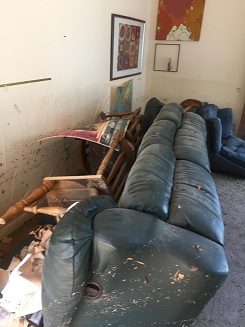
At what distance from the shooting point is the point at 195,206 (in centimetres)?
104

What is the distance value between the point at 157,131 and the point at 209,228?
964mm

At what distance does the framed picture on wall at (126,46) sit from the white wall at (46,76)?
105 millimetres

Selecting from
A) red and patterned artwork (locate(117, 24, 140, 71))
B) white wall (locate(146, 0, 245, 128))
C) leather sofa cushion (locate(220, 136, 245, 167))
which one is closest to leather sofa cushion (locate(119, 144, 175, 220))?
leather sofa cushion (locate(220, 136, 245, 167))

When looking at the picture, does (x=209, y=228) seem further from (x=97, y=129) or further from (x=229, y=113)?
(x=229, y=113)

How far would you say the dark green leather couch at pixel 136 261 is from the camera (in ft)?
2.56

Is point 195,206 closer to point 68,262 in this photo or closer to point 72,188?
point 68,262

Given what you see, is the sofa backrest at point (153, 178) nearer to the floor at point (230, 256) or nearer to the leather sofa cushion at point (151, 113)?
the floor at point (230, 256)

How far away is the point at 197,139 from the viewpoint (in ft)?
6.32

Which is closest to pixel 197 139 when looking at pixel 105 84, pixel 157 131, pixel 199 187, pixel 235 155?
pixel 157 131

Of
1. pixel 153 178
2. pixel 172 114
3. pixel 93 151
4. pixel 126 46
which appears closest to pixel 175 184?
pixel 153 178

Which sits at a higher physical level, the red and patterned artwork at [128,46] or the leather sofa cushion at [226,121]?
the red and patterned artwork at [128,46]

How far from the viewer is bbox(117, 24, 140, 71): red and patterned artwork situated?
9.48 feet

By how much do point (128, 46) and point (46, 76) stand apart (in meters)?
1.51

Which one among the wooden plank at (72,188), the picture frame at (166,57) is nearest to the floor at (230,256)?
the wooden plank at (72,188)
